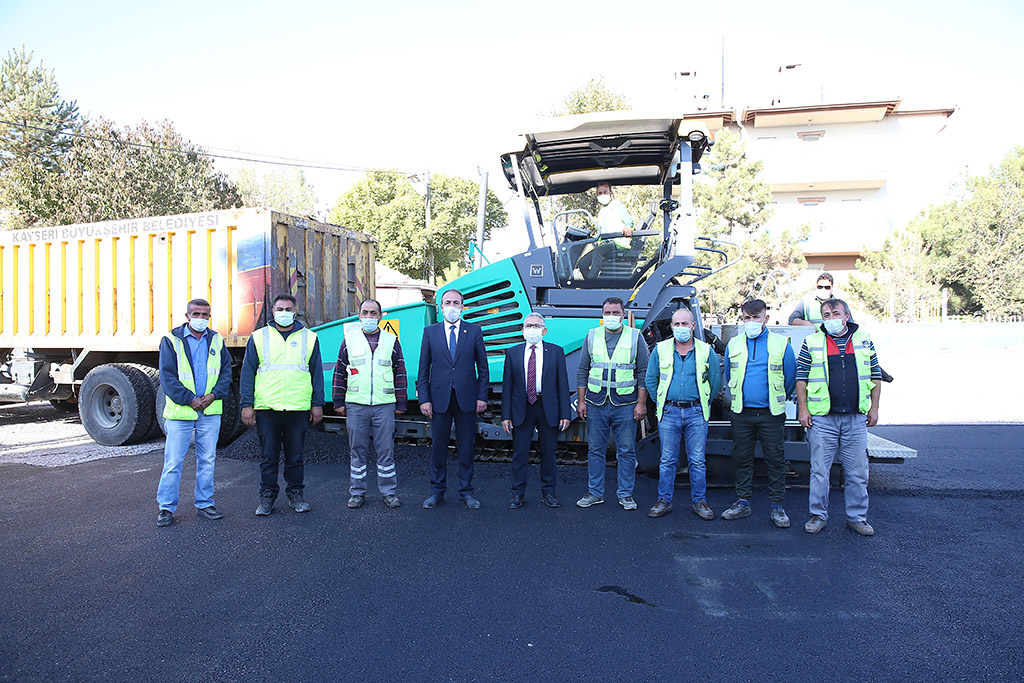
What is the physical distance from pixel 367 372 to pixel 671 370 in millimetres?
2371

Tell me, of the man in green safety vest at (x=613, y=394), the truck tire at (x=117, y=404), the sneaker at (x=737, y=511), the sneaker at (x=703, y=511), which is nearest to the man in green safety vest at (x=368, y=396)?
the man in green safety vest at (x=613, y=394)

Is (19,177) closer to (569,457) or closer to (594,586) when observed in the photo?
(569,457)

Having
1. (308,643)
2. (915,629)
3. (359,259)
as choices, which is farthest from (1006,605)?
(359,259)

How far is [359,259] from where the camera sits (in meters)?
9.55

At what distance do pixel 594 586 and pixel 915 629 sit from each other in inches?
60.7

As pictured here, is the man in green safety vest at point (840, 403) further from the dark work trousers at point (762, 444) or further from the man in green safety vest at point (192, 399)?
the man in green safety vest at point (192, 399)

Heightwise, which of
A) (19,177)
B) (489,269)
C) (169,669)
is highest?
(19,177)

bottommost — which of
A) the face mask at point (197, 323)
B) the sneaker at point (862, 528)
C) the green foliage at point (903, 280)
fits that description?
the sneaker at point (862, 528)

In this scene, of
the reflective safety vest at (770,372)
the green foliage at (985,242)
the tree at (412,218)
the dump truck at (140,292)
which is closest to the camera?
the reflective safety vest at (770,372)

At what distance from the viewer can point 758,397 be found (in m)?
5.03

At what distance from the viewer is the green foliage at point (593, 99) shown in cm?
2567

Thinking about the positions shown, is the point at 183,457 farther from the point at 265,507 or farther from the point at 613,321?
the point at 613,321

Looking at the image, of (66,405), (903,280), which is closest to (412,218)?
(903,280)

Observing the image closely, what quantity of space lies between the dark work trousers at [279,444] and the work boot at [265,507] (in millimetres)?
29
